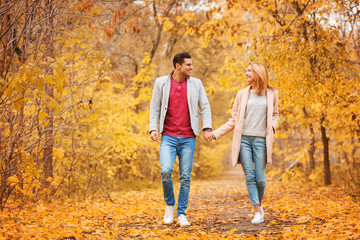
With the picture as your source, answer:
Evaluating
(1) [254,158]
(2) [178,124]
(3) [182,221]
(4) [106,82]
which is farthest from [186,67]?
(4) [106,82]

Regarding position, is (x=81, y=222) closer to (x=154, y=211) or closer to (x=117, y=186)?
(x=154, y=211)

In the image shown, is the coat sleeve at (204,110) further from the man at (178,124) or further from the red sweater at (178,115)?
the red sweater at (178,115)

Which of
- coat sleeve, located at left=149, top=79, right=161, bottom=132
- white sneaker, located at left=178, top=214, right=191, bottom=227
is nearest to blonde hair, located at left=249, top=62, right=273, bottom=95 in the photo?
coat sleeve, located at left=149, top=79, right=161, bottom=132

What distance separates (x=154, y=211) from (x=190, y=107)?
7.70 feet

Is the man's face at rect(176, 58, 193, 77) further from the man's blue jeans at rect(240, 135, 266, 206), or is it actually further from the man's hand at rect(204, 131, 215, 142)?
the man's blue jeans at rect(240, 135, 266, 206)

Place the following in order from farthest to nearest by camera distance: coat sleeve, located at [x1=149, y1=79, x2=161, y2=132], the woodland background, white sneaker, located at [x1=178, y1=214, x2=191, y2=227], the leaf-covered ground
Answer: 1. the woodland background
2. coat sleeve, located at [x1=149, y1=79, x2=161, y2=132]
3. white sneaker, located at [x1=178, y1=214, x2=191, y2=227]
4. the leaf-covered ground

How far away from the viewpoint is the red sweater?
15.1 feet

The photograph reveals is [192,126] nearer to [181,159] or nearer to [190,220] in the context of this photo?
[181,159]

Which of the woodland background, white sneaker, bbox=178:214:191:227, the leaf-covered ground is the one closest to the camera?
the leaf-covered ground

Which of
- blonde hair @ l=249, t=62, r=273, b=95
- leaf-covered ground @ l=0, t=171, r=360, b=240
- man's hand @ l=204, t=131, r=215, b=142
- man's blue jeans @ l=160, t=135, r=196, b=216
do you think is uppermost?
blonde hair @ l=249, t=62, r=273, b=95

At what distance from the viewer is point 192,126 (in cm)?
460

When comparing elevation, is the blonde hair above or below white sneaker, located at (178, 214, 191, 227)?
above

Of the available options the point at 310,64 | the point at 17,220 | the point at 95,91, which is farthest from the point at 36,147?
the point at 310,64

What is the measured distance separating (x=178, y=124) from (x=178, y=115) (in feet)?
0.37
